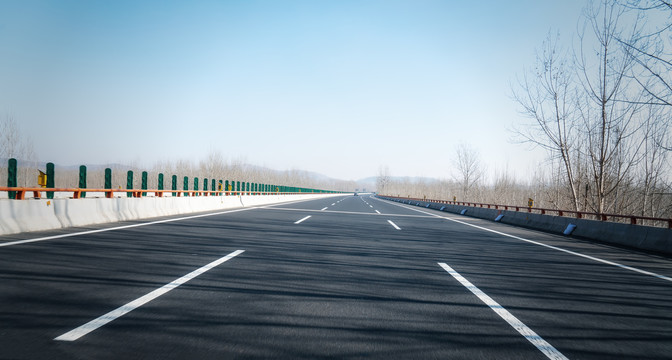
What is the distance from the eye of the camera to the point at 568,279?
571 cm

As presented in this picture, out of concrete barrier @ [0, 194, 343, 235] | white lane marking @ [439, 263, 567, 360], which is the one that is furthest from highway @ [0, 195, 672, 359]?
concrete barrier @ [0, 194, 343, 235]

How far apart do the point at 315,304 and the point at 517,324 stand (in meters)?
1.90

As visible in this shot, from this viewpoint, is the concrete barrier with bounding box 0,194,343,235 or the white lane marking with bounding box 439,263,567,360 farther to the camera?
the concrete barrier with bounding box 0,194,343,235

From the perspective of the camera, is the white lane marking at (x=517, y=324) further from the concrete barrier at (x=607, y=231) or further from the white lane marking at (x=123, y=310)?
the concrete barrier at (x=607, y=231)

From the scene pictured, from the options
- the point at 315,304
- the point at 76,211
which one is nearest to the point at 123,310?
the point at 315,304

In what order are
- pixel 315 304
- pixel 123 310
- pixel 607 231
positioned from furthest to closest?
pixel 607 231
pixel 315 304
pixel 123 310

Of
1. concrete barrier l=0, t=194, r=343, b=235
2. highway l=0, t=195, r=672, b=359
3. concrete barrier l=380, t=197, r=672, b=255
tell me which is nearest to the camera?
highway l=0, t=195, r=672, b=359

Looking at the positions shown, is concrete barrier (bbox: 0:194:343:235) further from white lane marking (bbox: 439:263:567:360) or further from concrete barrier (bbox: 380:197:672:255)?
concrete barrier (bbox: 380:197:672:255)

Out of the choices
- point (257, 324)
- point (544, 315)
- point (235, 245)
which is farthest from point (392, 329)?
point (235, 245)

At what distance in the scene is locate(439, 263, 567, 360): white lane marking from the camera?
2.92m

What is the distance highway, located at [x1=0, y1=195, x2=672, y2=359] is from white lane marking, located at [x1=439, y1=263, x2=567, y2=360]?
0.6 inches

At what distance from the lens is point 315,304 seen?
3.99 meters

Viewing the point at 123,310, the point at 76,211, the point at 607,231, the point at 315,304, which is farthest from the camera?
the point at 607,231

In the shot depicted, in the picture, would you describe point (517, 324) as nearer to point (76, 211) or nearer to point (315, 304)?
point (315, 304)
